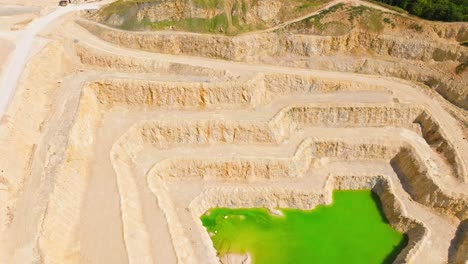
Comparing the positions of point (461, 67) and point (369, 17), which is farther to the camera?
point (369, 17)

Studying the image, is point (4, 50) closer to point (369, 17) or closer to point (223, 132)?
point (223, 132)

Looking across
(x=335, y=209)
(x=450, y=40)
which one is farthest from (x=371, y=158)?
(x=450, y=40)

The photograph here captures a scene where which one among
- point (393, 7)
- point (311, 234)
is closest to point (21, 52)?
point (311, 234)

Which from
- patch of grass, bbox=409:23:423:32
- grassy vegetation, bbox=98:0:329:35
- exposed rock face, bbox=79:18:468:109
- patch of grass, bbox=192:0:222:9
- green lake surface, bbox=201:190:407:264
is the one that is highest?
patch of grass, bbox=192:0:222:9

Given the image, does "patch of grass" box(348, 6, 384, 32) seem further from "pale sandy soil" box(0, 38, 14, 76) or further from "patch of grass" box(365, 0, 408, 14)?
"pale sandy soil" box(0, 38, 14, 76)

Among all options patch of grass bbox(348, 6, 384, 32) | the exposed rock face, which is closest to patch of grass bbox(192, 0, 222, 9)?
the exposed rock face

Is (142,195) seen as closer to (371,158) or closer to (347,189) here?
(347,189)

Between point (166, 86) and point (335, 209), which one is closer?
point (335, 209)
